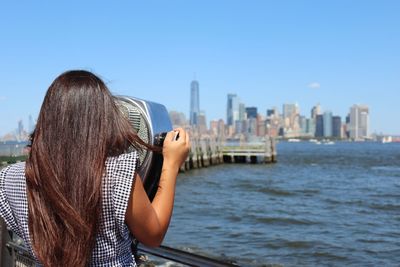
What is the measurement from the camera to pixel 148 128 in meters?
1.85

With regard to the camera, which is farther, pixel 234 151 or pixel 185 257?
pixel 234 151

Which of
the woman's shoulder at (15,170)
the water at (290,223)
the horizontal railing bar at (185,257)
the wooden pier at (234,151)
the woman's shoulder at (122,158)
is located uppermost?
the woman's shoulder at (122,158)

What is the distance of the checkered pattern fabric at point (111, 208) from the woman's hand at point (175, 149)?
0.56 ft

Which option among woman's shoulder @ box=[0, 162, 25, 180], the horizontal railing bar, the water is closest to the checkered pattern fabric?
woman's shoulder @ box=[0, 162, 25, 180]

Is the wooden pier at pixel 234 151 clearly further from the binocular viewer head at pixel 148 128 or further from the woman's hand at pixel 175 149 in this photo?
the woman's hand at pixel 175 149

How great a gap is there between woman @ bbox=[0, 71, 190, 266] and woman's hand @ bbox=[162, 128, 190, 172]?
0.34 feet

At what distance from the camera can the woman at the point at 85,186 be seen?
149cm

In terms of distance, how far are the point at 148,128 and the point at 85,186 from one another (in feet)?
1.39

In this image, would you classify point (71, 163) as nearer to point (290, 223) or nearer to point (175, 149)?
point (175, 149)

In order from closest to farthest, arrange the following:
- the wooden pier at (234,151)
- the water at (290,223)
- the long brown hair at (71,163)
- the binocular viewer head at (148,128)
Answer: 1. the long brown hair at (71,163)
2. the binocular viewer head at (148,128)
3. the water at (290,223)
4. the wooden pier at (234,151)

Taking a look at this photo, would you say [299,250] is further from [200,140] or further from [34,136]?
[200,140]

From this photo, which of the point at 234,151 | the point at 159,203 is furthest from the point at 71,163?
the point at 234,151

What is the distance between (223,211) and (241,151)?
34.4m

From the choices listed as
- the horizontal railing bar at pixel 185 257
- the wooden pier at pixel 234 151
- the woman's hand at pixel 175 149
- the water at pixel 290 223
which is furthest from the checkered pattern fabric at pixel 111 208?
the wooden pier at pixel 234 151
